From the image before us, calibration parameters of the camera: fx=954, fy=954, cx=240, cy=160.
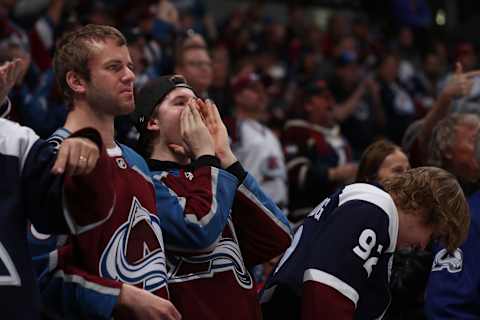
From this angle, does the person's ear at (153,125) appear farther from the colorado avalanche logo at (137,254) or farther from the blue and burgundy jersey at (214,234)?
the colorado avalanche logo at (137,254)

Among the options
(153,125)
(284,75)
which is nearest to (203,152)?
(153,125)

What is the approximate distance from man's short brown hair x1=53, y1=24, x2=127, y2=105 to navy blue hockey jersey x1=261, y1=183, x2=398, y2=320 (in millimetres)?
958

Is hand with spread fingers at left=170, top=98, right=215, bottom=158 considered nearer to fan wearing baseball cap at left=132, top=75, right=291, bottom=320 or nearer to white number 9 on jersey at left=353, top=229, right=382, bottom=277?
fan wearing baseball cap at left=132, top=75, right=291, bottom=320

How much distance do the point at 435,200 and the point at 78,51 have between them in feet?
4.63

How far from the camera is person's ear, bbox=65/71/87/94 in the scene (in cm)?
325

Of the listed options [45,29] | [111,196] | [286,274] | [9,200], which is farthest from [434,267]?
[45,29]

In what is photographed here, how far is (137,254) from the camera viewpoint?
9.91ft

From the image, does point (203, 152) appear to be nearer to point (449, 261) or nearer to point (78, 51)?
→ point (78, 51)

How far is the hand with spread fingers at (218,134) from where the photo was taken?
3.46 metres

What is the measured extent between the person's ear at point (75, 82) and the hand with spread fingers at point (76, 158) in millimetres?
662

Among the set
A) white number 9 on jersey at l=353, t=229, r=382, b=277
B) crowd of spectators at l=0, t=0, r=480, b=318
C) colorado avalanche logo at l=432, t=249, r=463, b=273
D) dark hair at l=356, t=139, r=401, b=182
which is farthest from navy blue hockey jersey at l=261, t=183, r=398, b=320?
crowd of spectators at l=0, t=0, r=480, b=318

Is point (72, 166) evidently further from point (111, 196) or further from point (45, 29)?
point (45, 29)

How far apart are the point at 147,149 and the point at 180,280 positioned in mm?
588

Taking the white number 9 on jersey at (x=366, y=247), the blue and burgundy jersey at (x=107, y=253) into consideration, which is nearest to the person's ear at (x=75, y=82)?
the blue and burgundy jersey at (x=107, y=253)
